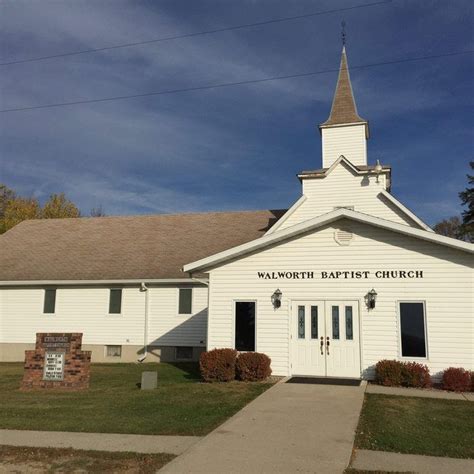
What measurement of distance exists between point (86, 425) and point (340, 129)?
1904 centimetres

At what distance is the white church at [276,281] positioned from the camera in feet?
44.1

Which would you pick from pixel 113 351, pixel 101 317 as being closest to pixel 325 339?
pixel 113 351

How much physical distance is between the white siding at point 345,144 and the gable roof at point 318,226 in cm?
955

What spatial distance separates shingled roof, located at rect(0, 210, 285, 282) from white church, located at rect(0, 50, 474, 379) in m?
0.10

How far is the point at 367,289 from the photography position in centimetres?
1391

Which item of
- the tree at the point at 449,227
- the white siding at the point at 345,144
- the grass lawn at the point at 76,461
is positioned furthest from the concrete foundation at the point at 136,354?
the tree at the point at 449,227

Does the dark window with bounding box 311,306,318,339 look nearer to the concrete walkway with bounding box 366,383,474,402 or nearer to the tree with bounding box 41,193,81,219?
the concrete walkway with bounding box 366,383,474,402

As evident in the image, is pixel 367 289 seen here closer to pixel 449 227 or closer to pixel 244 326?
pixel 244 326

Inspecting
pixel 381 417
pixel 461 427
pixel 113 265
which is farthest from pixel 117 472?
pixel 113 265

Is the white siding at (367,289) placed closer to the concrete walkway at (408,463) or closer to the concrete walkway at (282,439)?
the concrete walkway at (282,439)

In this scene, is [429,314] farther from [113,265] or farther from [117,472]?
[113,265]

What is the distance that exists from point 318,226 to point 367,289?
2384mm

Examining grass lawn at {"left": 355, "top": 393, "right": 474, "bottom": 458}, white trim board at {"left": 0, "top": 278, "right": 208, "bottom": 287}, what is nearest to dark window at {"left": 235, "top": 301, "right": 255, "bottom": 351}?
grass lawn at {"left": 355, "top": 393, "right": 474, "bottom": 458}

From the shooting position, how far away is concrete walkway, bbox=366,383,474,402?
11594mm
